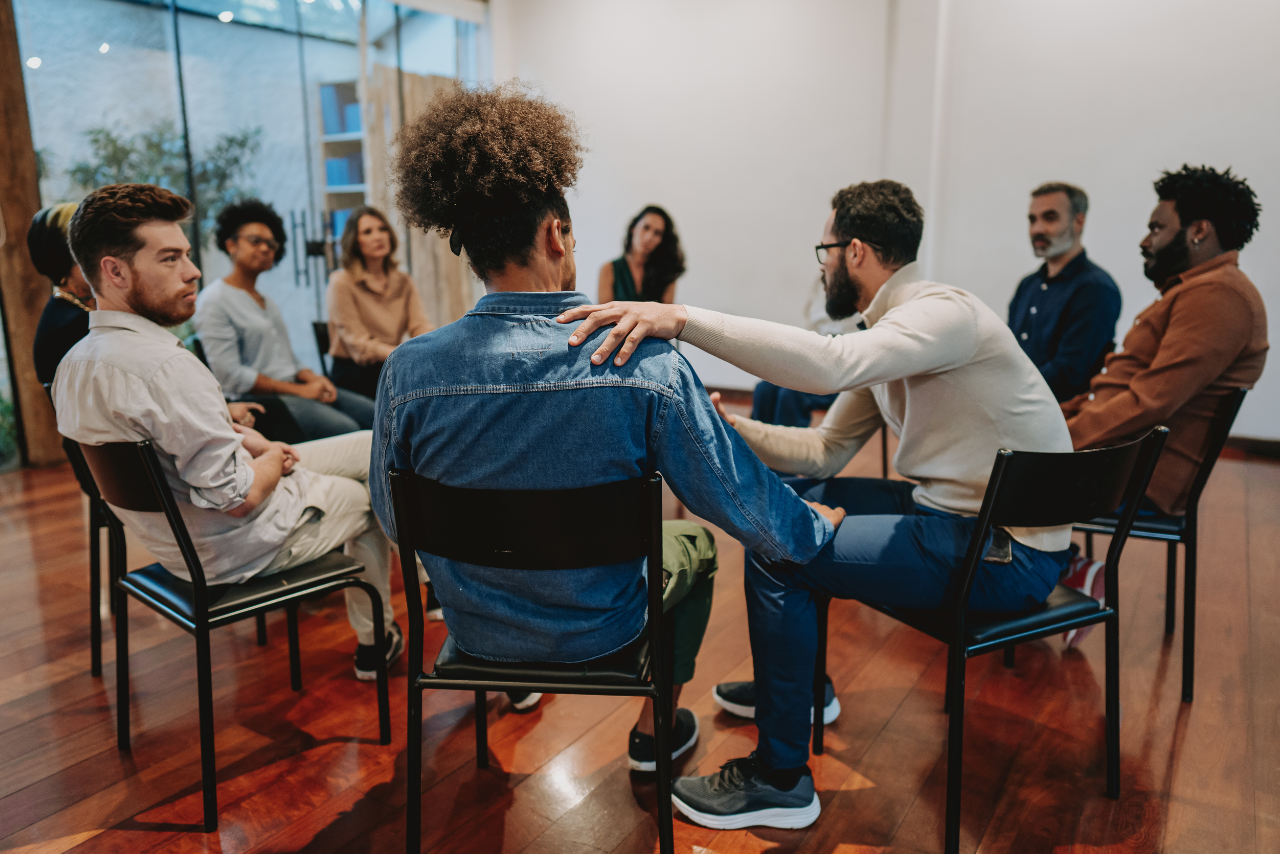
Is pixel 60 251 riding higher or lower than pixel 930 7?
lower

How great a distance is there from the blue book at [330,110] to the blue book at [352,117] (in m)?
0.05

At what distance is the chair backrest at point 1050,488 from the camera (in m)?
1.38

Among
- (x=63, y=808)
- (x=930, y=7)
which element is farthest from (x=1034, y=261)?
(x=63, y=808)

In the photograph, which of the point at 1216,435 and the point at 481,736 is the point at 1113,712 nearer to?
the point at 1216,435

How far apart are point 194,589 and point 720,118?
5.10 metres

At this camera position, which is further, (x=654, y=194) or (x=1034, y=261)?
(x=654, y=194)

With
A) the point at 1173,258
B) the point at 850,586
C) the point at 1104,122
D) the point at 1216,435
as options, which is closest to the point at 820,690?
the point at 850,586

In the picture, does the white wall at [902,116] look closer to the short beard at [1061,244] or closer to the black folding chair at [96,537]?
the short beard at [1061,244]

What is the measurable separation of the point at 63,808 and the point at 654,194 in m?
5.36

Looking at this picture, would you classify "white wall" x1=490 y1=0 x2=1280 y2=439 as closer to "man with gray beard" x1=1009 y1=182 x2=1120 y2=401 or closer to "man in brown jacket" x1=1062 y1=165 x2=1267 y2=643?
"man with gray beard" x1=1009 y1=182 x2=1120 y2=401

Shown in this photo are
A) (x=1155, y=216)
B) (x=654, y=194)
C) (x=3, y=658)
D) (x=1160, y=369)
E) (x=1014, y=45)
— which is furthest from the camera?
(x=654, y=194)

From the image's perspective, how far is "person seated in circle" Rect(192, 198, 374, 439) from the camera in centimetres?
297

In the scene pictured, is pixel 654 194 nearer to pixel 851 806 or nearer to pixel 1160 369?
pixel 1160 369

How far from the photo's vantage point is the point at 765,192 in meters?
5.78
